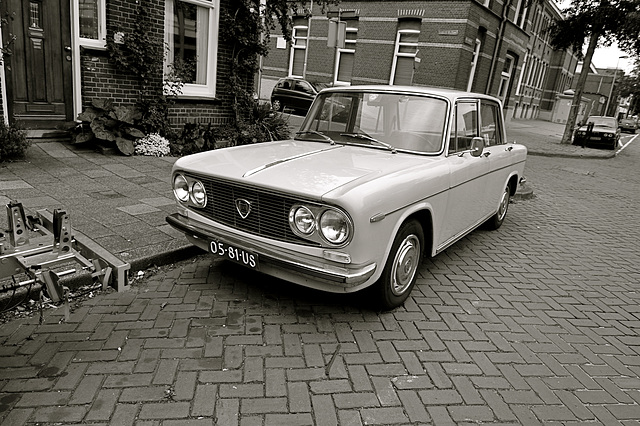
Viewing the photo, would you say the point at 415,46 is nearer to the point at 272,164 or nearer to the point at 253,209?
the point at 272,164

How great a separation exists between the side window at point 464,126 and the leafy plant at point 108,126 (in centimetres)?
556

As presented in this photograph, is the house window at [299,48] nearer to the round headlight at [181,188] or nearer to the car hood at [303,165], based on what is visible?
the car hood at [303,165]

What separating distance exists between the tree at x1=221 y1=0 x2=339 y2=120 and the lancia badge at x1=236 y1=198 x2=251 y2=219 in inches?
270

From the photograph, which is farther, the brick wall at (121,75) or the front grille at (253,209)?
the brick wall at (121,75)

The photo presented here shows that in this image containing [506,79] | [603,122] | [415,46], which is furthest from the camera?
[506,79]

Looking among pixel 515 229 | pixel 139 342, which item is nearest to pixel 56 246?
pixel 139 342

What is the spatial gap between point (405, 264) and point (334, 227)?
0.93 metres

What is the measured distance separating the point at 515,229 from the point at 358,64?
1782 cm

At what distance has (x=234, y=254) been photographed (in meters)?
3.34

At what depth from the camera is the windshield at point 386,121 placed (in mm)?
4020

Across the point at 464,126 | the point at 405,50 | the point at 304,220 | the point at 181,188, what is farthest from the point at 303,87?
the point at 304,220

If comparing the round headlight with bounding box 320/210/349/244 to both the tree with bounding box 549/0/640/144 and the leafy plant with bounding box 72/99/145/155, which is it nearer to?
the leafy plant with bounding box 72/99/145/155

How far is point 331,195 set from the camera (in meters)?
2.84

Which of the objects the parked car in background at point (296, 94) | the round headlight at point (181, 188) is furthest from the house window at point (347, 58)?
the round headlight at point (181, 188)
